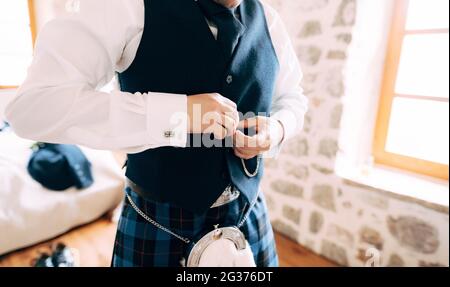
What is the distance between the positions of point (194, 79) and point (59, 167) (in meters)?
0.82

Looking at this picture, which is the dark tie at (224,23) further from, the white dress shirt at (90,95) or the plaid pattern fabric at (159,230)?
the plaid pattern fabric at (159,230)

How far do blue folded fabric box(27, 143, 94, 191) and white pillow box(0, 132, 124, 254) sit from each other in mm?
35

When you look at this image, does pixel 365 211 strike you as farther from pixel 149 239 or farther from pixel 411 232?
pixel 149 239

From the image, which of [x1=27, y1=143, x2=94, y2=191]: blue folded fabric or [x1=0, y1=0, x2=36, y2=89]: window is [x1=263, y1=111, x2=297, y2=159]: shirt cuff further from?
[x1=27, y1=143, x2=94, y2=191]: blue folded fabric

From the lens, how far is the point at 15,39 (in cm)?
59

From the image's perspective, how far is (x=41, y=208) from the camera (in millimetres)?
1242

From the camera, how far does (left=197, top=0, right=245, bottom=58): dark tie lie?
58 cm

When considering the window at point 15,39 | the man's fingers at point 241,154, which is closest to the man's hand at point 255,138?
the man's fingers at point 241,154

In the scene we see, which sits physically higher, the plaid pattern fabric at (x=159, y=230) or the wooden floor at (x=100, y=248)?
the plaid pattern fabric at (x=159, y=230)

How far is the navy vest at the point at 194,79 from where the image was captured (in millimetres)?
541

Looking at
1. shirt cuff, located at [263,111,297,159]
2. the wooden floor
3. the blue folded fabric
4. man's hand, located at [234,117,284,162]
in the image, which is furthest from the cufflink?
the wooden floor

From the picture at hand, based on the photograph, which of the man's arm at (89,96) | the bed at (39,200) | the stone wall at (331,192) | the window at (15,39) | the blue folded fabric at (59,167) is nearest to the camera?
the man's arm at (89,96)

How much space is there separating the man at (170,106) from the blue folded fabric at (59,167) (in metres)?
0.44
